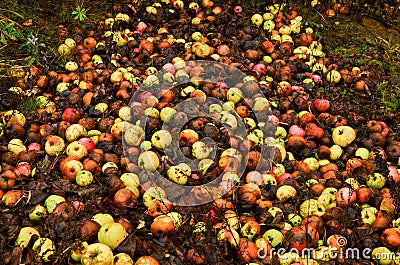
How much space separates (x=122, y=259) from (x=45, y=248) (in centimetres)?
54

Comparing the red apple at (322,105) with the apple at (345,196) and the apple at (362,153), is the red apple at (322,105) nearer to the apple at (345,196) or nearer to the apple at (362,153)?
the apple at (362,153)

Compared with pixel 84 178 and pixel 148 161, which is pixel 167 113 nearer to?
pixel 148 161

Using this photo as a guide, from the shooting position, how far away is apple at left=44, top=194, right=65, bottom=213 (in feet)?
12.3

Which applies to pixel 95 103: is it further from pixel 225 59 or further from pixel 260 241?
pixel 260 241

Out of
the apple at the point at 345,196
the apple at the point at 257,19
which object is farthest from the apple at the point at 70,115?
the apple at the point at 257,19

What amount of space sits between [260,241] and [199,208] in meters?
0.53

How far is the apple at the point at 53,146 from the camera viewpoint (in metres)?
4.36

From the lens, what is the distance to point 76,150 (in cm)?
427

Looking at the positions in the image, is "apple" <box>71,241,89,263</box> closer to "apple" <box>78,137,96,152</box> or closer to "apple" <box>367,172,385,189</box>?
"apple" <box>78,137,96,152</box>

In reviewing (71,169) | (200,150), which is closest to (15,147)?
(71,169)

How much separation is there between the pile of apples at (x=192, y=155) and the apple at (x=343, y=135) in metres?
0.01

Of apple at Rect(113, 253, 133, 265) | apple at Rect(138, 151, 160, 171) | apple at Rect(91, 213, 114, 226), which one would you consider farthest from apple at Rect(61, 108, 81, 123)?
apple at Rect(113, 253, 133, 265)

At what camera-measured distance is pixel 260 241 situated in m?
3.57

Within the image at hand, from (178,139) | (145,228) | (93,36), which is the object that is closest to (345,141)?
(178,139)
